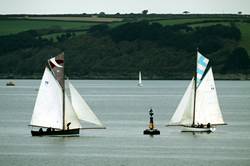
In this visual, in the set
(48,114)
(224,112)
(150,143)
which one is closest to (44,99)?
(48,114)

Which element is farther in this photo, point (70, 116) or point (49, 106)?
point (49, 106)

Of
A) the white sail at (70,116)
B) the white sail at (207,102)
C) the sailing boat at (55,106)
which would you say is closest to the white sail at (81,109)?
the white sail at (70,116)

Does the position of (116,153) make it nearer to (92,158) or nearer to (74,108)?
(92,158)

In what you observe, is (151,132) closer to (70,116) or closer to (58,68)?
(70,116)

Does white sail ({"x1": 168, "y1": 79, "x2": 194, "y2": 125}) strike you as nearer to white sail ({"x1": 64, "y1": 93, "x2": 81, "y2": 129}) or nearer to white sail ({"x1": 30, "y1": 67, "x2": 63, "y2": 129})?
white sail ({"x1": 64, "y1": 93, "x2": 81, "y2": 129})

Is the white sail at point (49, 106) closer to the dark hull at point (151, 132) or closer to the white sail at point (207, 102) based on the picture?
the dark hull at point (151, 132)

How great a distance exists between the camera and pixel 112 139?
214ft

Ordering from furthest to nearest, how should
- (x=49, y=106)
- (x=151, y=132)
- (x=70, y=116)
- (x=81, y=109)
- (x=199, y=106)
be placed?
1. (x=199, y=106)
2. (x=151, y=132)
3. (x=49, y=106)
4. (x=70, y=116)
5. (x=81, y=109)

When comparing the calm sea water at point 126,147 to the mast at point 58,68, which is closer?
the calm sea water at point 126,147

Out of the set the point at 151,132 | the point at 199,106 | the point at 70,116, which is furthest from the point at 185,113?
the point at 70,116

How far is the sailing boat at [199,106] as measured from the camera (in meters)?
67.6

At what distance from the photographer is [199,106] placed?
67.9 m

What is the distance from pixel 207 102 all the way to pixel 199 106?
2.86ft

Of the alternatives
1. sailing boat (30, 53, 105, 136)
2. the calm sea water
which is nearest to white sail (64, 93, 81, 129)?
sailing boat (30, 53, 105, 136)
